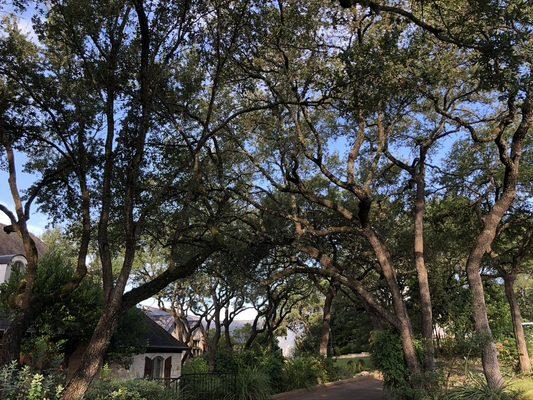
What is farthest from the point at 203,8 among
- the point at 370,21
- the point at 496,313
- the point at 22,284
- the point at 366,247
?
the point at 496,313

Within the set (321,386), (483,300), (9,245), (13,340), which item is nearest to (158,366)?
(321,386)

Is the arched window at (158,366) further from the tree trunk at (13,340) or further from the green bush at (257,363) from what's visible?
the tree trunk at (13,340)

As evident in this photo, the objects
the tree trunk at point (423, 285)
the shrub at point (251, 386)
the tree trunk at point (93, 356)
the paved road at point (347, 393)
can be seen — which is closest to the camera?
the tree trunk at point (93, 356)

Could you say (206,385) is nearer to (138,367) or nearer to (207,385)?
(207,385)

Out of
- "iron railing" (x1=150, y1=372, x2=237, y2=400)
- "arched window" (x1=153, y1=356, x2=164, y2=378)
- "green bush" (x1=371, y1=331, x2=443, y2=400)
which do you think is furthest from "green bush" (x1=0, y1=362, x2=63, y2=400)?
"arched window" (x1=153, y1=356, x2=164, y2=378)

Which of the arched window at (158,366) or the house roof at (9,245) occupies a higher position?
the house roof at (9,245)

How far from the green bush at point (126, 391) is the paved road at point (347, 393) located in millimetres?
7408

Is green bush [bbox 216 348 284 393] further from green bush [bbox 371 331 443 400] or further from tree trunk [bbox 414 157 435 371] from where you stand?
tree trunk [bbox 414 157 435 371]

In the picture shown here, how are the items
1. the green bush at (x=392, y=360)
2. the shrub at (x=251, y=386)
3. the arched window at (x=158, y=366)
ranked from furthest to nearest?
1. the arched window at (x=158, y=366)
2. the shrub at (x=251, y=386)
3. the green bush at (x=392, y=360)

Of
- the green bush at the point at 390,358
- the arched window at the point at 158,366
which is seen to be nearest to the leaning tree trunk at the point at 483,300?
the green bush at the point at 390,358

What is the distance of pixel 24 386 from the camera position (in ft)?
24.9

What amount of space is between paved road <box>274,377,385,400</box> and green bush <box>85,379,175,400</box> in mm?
7408

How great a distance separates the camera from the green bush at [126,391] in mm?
8583

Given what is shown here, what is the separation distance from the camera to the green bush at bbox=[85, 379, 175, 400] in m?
8.58
